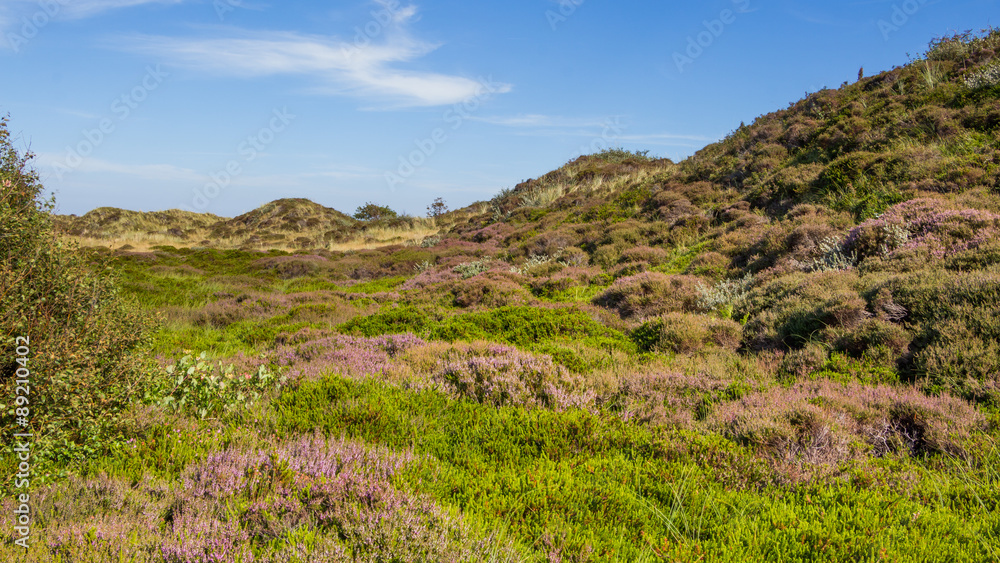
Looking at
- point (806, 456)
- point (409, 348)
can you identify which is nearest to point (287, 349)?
point (409, 348)

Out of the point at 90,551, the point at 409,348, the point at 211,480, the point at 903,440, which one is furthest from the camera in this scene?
the point at 409,348

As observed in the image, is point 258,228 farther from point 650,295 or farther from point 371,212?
point 650,295

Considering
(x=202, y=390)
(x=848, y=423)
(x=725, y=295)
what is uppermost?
(x=725, y=295)

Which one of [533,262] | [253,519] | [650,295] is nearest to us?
[253,519]

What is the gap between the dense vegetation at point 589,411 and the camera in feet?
8.52

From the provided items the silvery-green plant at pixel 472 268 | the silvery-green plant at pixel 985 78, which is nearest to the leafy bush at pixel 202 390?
the silvery-green plant at pixel 472 268

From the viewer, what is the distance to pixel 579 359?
6355 mm

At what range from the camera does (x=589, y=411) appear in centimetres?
464

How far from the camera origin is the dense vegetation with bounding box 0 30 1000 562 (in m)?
2.60

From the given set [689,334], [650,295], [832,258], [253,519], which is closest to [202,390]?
[253,519]

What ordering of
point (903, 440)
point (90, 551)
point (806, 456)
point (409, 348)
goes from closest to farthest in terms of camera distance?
point (90, 551)
point (806, 456)
point (903, 440)
point (409, 348)

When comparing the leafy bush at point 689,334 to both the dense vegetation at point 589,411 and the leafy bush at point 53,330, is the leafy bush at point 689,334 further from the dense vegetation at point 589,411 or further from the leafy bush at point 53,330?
the leafy bush at point 53,330

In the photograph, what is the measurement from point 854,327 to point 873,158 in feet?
28.4

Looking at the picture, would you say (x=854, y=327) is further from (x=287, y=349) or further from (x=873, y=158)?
(x=873, y=158)
